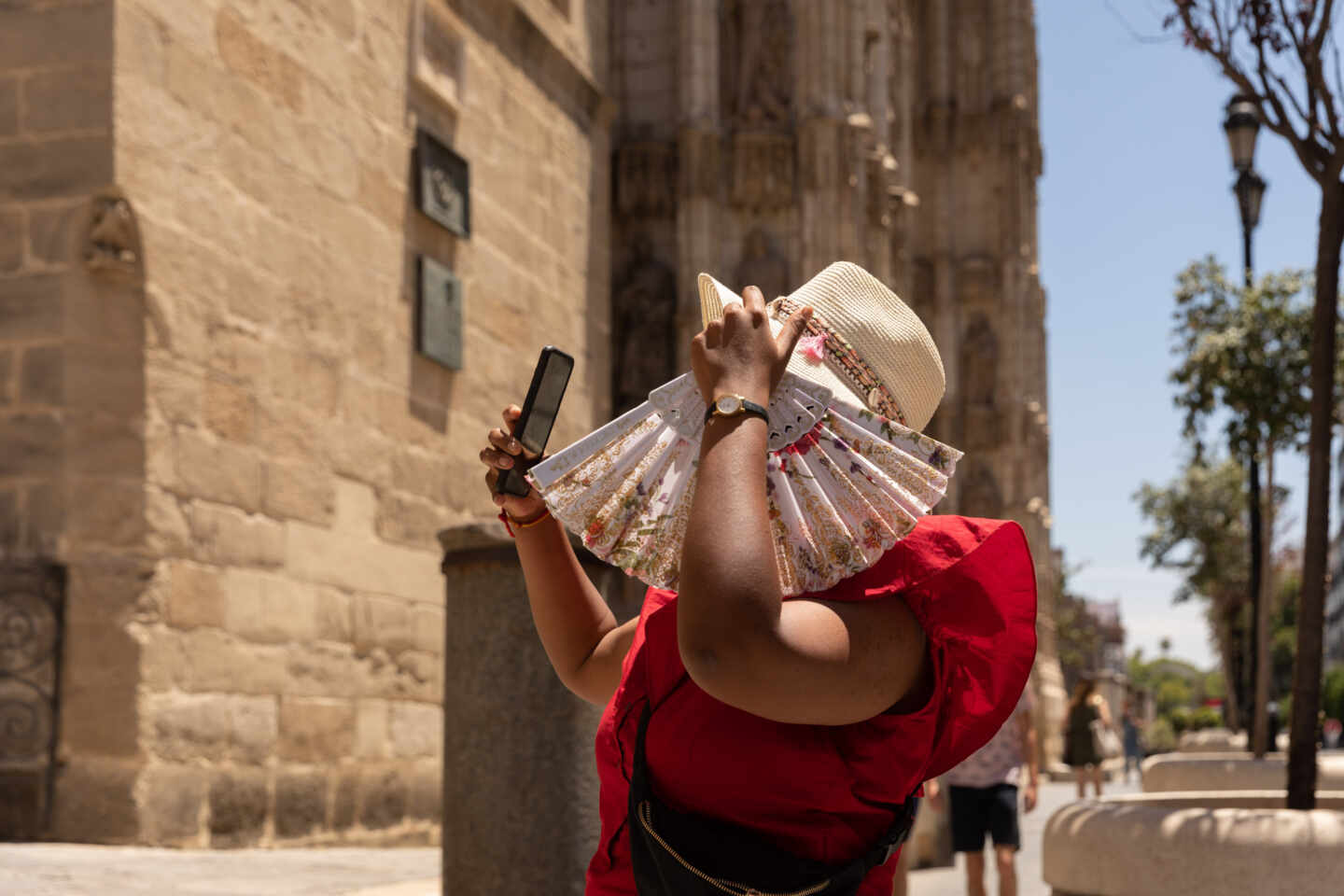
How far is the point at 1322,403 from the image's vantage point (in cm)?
594

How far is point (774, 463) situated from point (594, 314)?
1159 centimetres

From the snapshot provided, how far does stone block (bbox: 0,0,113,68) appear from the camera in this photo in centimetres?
690

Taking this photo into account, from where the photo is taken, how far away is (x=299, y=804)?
309 inches

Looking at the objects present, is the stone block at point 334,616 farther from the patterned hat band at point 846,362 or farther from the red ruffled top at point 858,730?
the patterned hat band at point 846,362

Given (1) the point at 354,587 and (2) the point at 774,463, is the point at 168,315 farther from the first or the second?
(2) the point at 774,463

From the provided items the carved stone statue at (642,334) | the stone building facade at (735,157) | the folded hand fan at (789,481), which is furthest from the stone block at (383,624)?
the folded hand fan at (789,481)

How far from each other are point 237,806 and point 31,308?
8.06 feet

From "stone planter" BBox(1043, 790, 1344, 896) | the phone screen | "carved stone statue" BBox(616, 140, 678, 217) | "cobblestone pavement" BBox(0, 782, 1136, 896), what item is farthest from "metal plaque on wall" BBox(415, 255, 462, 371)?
the phone screen

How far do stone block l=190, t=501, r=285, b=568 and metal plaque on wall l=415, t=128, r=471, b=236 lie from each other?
9.70 ft

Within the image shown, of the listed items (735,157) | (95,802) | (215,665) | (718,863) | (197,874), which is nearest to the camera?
(718,863)

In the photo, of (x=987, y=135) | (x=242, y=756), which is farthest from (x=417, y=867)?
(x=987, y=135)

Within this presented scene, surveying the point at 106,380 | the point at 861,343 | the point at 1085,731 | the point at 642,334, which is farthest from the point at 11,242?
the point at 1085,731

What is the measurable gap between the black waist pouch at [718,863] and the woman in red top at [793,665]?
2 centimetres

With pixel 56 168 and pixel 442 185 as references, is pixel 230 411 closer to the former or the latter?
pixel 56 168
